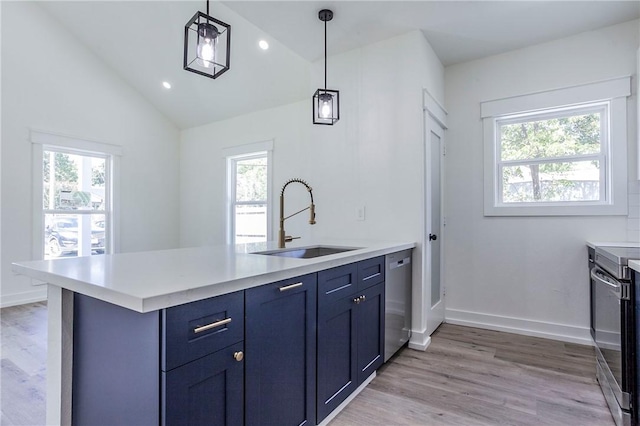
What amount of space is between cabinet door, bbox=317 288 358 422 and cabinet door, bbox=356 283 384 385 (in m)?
0.08

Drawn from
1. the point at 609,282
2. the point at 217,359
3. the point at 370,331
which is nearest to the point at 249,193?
the point at 370,331

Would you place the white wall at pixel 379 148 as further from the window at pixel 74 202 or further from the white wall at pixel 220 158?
the window at pixel 74 202

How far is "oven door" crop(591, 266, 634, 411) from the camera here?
1668mm

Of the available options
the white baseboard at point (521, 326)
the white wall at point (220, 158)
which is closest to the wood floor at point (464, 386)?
the white baseboard at point (521, 326)

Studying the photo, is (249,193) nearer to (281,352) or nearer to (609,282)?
(281,352)

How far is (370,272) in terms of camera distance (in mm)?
2193

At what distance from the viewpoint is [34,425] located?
5.98ft

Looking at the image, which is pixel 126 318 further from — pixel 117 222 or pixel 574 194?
pixel 117 222

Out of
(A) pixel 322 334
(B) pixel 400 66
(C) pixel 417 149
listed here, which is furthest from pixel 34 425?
(B) pixel 400 66

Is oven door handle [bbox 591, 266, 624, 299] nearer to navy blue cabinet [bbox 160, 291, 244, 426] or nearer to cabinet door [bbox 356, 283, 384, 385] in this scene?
cabinet door [bbox 356, 283, 384, 385]

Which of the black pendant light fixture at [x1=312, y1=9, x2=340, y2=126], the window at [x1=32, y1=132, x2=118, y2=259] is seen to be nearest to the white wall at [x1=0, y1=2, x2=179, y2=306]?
the window at [x1=32, y1=132, x2=118, y2=259]

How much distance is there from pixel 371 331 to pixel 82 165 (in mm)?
4916

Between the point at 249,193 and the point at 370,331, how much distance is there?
11.6ft

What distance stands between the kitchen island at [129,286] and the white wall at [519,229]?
2.36 m
